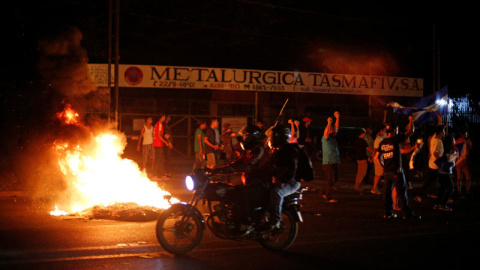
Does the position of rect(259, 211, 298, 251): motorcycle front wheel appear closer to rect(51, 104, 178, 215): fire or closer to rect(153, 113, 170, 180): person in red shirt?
rect(51, 104, 178, 215): fire

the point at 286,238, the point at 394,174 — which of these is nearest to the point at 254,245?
the point at 286,238

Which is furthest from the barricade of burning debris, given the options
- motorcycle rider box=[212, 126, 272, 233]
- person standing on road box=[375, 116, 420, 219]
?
person standing on road box=[375, 116, 420, 219]

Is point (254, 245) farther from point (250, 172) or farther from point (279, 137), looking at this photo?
point (279, 137)

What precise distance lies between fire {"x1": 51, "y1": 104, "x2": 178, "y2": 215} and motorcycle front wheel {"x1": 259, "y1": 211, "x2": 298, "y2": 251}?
3.19 m

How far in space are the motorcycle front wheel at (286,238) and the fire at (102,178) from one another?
319cm

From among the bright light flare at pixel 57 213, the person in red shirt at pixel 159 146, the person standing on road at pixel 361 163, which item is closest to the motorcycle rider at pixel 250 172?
the bright light flare at pixel 57 213

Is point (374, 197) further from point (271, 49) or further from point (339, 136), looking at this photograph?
point (271, 49)

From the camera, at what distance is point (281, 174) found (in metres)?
7.22

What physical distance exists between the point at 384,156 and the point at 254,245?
141 inches

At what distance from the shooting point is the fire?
33.4ft

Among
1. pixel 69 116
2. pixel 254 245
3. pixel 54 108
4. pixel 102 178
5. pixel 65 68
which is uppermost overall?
pixel 65 68

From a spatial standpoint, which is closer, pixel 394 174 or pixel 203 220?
pixel 203 220

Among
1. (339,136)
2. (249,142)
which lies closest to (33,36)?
(249,142)

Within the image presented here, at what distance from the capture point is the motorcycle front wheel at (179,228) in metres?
6.86
